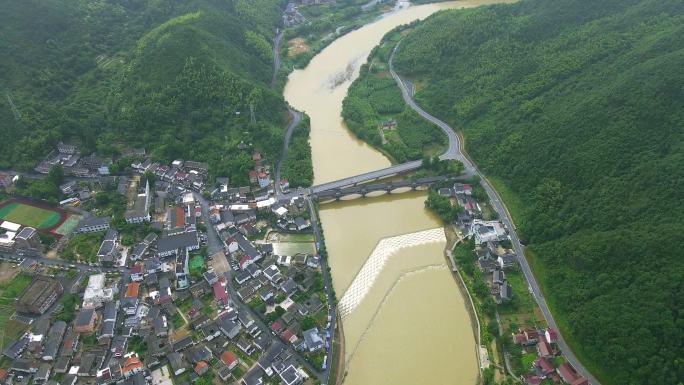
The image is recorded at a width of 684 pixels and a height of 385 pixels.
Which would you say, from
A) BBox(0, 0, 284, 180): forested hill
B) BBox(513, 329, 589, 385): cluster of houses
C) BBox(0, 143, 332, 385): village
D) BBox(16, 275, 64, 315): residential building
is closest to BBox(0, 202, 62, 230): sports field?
BBox(0, 143, 332, 385): village

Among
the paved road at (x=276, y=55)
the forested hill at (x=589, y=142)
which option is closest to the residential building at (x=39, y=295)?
the forested hill at (x=589, y=142)

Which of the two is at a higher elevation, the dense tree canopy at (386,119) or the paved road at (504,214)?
the dense tree canopy at (386,119)

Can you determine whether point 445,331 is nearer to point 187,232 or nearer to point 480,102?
point 187,232

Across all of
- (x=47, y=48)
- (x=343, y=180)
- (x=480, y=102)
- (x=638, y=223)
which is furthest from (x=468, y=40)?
(x=47, y=48)

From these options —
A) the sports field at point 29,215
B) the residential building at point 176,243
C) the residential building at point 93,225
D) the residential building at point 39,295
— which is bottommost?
the residential building at point 39,295

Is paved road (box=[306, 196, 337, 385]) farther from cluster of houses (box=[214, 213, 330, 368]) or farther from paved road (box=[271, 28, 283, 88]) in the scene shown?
paved road (box=[271, 28, 283, 88])

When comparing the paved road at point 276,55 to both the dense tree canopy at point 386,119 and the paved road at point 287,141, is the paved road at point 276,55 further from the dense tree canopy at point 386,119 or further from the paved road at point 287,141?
the dense tree canopy at point 386,119
